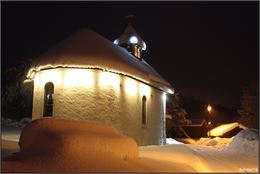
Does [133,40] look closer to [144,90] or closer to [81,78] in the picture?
[144,90]

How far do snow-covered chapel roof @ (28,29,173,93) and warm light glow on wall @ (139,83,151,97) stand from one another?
633 mm

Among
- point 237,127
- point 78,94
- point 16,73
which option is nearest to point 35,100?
point 78,94

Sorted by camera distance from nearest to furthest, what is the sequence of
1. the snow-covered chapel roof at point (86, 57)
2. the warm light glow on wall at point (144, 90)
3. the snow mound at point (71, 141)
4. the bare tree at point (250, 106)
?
the snow mound at point (71, 141) < the snow-covered chapel roof at point (86, 57) < the warm light glow on wall at point (144, 90) < the bare tree at point (250, 106)

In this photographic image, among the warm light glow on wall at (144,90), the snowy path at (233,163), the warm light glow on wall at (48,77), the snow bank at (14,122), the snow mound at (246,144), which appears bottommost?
the snowy path at (233,163)

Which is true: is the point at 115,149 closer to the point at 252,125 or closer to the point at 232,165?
the point at 232,165

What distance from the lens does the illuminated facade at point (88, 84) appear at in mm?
17734

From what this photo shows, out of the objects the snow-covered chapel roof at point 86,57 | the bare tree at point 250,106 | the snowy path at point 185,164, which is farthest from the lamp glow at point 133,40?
the bare tree at point 250,106

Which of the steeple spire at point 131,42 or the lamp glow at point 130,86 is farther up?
the steeple spire at point 131,42

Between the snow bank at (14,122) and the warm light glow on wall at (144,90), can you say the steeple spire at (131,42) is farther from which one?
the snow bank at (14,122)

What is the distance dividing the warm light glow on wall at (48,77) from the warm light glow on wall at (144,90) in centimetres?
478

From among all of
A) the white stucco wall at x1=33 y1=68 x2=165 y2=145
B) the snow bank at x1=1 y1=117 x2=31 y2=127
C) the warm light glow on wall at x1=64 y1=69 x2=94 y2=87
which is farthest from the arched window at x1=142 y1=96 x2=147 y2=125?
the snow bank at x1=1 y1=117 x2=31 y2=127

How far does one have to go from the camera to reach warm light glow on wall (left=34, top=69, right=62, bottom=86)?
59.8 ft

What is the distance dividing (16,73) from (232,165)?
26673mm

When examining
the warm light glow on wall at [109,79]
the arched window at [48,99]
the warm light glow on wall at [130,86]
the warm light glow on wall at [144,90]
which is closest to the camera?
the warm light glow on wall at [109,79]
